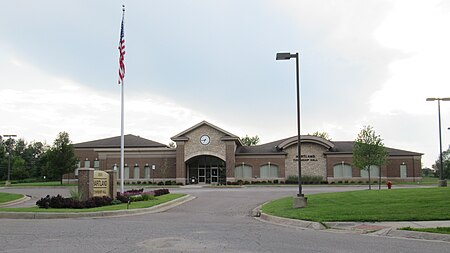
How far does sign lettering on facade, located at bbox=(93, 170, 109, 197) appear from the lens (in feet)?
72.1

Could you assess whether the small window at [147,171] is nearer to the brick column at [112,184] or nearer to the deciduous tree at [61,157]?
the deciduous tree at [61,157]

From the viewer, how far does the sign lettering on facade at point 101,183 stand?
2197 cm

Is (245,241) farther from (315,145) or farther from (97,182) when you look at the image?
(315,145)

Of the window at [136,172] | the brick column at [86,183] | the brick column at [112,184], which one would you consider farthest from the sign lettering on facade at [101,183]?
the window at [136,172]

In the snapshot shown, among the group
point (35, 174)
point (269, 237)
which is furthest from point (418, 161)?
point (35, 174)

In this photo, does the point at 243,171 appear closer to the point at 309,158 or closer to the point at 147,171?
the point at 309,158

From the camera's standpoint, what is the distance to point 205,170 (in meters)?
57.5

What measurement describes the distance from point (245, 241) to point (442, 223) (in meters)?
5.94

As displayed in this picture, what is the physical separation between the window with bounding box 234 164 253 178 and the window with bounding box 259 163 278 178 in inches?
53.4

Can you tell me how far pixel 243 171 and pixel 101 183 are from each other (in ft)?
112

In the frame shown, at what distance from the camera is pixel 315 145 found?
55.2 meters

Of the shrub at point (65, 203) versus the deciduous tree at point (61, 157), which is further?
the deciduous tree at point (61, 157)

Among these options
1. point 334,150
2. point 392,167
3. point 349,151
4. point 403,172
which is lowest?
point 403,172

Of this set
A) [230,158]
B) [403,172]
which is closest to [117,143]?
[230,158]
